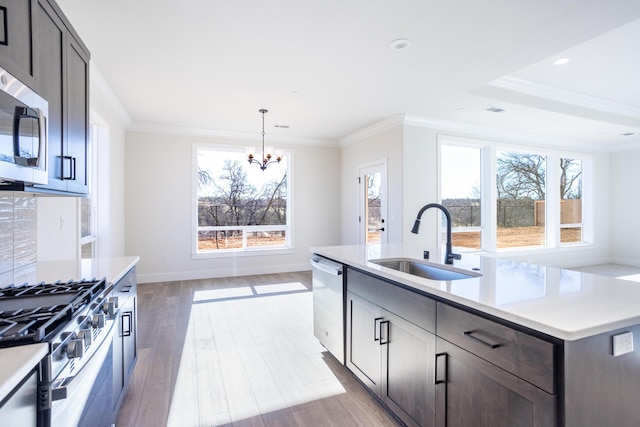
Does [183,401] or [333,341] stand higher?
[333,341]

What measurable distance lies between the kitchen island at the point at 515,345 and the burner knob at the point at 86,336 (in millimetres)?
1417

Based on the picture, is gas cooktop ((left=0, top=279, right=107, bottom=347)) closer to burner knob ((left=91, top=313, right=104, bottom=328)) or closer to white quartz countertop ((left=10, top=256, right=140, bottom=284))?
burner knob ((left=91, top=313, right=104, bottom=328))

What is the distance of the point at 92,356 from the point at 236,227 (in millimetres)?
4878

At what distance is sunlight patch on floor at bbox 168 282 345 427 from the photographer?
82.8 inches

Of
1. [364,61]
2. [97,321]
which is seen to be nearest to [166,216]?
[364,61]

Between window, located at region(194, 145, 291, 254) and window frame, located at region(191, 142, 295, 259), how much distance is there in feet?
0.06

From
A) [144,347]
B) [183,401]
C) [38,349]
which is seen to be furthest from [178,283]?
[38,349]

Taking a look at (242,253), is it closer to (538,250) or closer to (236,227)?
(236,227)

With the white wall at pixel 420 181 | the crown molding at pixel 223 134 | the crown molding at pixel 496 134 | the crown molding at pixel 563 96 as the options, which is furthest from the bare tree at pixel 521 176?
the crown molding at pixel 223 134

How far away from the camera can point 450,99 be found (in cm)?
429

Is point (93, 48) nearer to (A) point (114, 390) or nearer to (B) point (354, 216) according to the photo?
(A) point (114, 390)

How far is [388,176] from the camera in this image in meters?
5.40

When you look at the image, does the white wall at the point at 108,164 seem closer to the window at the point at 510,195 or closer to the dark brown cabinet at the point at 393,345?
the dark brown cabinet at the point at 393,345

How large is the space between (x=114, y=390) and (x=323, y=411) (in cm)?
120
